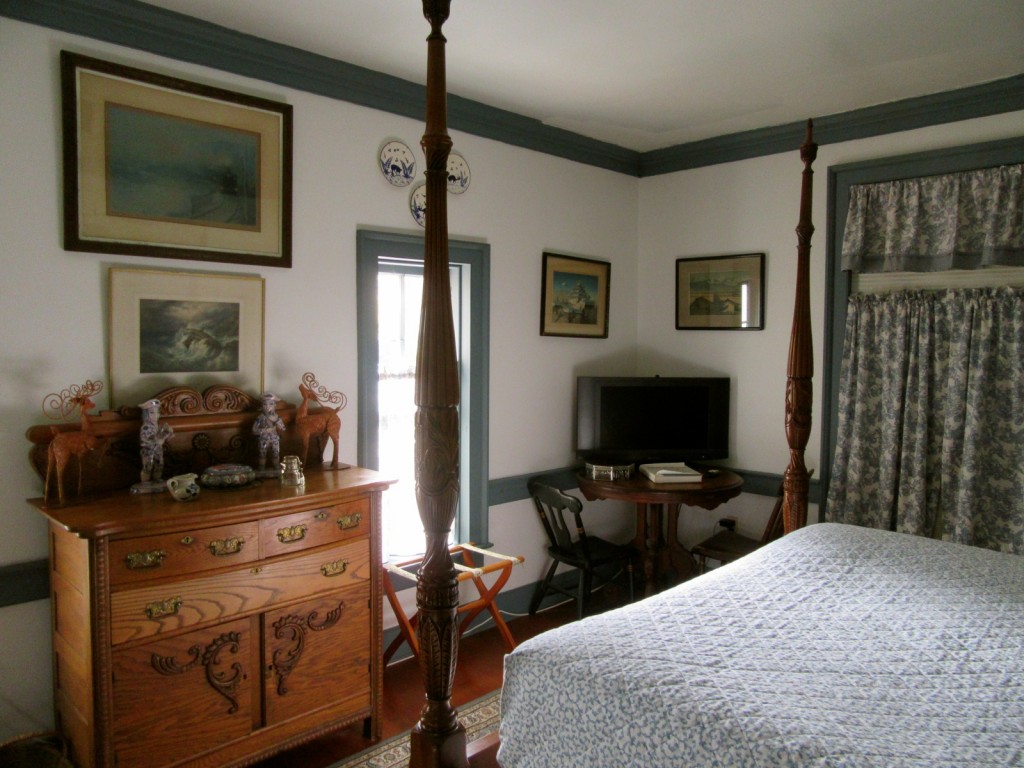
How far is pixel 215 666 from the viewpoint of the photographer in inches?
93.1

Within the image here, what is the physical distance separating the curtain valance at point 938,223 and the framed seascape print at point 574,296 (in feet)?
4.62

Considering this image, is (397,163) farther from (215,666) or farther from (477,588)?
(215,666)

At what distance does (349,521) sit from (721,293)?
2.72 metres

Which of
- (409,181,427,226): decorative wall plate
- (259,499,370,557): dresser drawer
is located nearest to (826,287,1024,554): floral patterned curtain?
(409,181,427,226): decorative wall plate

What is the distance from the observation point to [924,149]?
353 centimetres

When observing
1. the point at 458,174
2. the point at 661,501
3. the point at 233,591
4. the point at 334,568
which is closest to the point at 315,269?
the point at 458,174

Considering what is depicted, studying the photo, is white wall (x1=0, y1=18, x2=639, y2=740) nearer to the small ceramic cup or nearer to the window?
the window

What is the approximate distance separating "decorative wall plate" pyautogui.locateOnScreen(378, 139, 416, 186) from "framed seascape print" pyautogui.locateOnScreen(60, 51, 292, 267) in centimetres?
48

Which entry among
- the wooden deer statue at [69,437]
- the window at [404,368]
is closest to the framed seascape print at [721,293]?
the window at [404,368]

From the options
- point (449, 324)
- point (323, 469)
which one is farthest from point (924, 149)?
point (323, 469)

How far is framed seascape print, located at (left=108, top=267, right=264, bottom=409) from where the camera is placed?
8.53 feet

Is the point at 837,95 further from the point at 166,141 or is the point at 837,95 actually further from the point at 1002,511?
the point at 166,141

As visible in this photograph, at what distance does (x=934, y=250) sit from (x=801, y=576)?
2.15 m

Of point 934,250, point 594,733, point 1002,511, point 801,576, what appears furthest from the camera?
point 934,250
